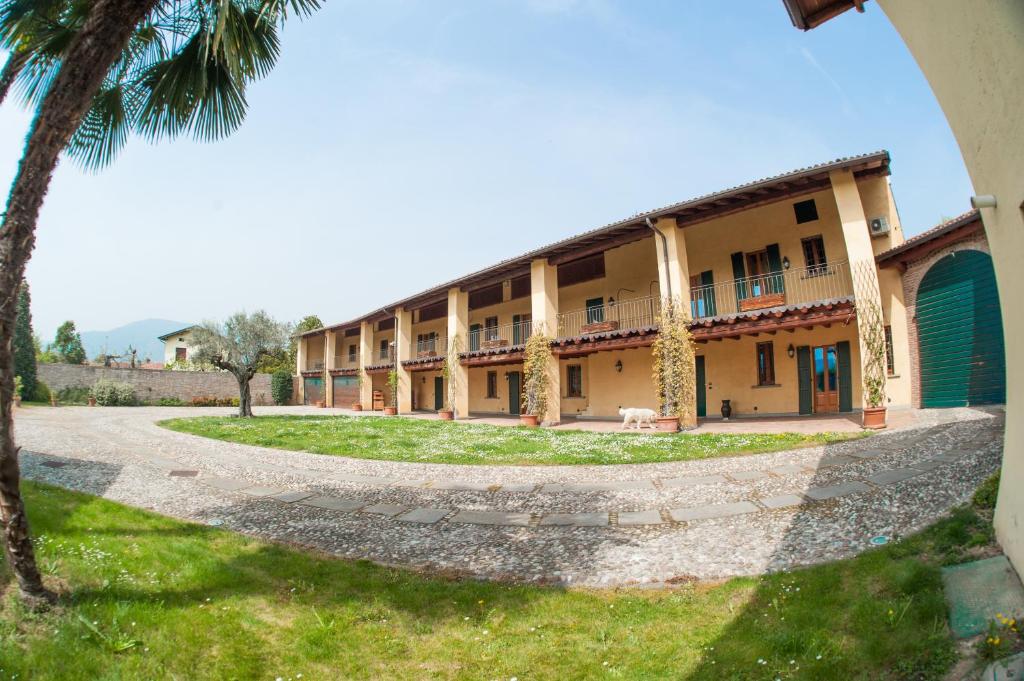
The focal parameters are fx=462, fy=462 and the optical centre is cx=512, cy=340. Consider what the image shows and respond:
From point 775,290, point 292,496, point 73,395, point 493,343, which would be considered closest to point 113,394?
point 73,395

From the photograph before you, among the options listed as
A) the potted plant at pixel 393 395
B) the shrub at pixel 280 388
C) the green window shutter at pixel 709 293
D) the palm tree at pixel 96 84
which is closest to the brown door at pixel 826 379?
the green window shutter at pixel 709 293

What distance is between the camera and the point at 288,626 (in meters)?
3.03

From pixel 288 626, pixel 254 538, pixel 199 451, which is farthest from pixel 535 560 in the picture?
pixel 199 451

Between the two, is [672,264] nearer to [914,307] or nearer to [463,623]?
[914,307]

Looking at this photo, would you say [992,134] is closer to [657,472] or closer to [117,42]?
[117,42]

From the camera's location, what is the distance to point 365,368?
29.0 metres

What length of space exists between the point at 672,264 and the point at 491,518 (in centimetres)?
1015

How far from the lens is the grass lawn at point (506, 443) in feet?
29.2

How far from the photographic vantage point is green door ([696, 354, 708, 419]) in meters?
16.3

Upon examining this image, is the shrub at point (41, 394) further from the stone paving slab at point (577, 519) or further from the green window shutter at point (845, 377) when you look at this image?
the green window shutter at point (845, 377)

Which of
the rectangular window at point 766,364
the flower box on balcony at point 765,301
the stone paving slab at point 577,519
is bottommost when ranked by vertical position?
the stone paving slab at point 577,519

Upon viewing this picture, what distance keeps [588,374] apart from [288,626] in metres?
17.2

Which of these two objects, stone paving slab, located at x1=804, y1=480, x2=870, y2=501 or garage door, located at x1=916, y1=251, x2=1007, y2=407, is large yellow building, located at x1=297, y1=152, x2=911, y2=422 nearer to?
garage door, located at x1=916, y1=251, x2=1007, y2=407

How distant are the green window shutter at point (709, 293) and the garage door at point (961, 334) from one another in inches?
200
